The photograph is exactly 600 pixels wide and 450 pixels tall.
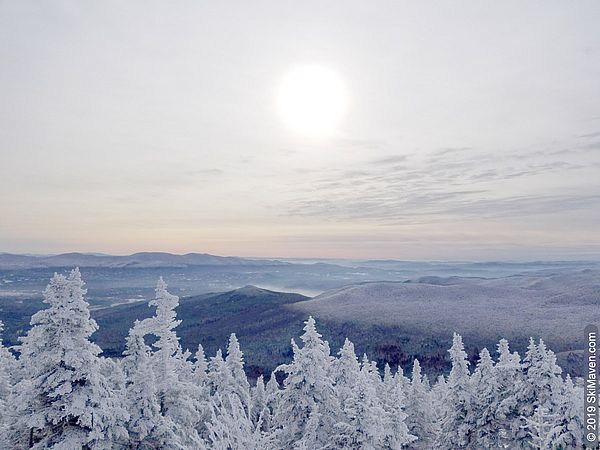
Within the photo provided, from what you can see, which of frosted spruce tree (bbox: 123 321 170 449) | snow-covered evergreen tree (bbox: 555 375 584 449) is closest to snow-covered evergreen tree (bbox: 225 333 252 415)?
frosted spruce tree (bbox: 123 321 170 449)

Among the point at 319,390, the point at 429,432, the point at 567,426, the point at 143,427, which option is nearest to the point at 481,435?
the point at 567,426

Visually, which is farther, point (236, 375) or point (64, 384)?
point (236, 375)

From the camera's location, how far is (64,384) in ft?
47.8

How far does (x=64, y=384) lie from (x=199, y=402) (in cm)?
1040

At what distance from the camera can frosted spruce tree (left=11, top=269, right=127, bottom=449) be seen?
1453 cm

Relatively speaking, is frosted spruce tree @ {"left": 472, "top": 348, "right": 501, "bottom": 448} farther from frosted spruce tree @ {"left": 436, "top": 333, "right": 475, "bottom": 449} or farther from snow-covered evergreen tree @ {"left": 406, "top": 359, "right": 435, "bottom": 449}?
snow-covered evergreen tree @ {"left": 406, "top": 359, "right": 435, "bottom": 449}

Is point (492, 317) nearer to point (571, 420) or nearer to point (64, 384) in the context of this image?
point (571, 420)

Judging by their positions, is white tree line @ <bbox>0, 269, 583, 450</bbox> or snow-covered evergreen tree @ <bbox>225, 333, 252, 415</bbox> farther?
snow-covered evergreen tree @ <bbox>225, 333, 252, 415</bbox>

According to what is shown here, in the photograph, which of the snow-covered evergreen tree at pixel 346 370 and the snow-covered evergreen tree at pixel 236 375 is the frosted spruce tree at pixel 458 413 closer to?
the snow-covered evergreen tree at pixel 346 370

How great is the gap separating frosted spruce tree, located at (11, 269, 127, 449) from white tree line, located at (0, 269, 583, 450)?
0.04 m

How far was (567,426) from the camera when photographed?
2061 centimetres

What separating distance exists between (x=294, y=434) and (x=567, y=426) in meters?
14.6

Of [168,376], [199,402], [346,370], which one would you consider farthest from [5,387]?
[346,370]

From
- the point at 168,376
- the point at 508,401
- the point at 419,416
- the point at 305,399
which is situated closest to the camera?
the point at 168,376
